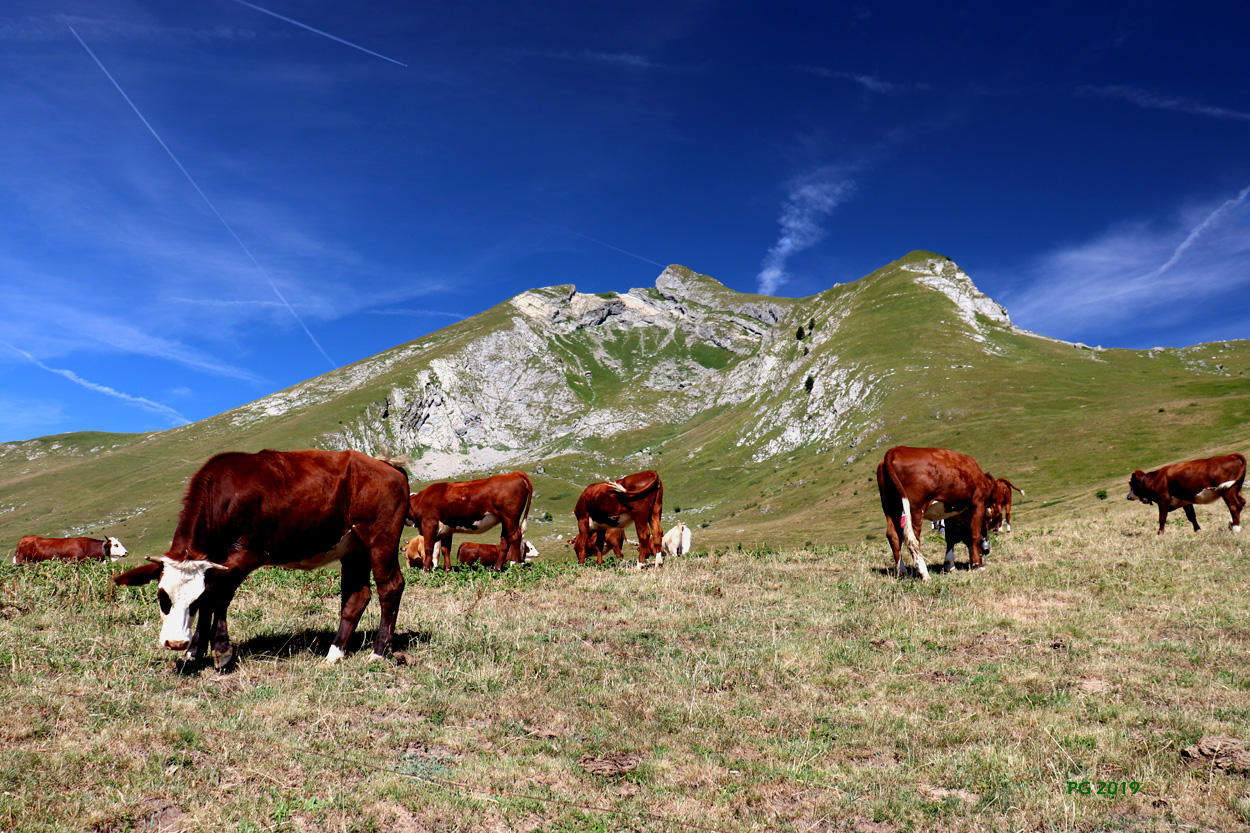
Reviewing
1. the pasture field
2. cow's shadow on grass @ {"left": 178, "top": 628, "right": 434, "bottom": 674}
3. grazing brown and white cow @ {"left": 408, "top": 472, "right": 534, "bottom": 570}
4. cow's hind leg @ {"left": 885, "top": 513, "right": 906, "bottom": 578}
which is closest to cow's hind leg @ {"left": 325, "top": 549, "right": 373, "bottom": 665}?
cow's shadow on grass @ {"left": 178, "top": 628, "right": 434, "bottom": 674}

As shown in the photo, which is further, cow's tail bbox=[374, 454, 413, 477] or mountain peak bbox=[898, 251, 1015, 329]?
mountain peak bbox=[898, 251, 1015, 329]

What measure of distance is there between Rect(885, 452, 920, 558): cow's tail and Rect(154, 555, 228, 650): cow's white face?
47.0 ft

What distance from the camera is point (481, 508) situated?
19922 millimetres

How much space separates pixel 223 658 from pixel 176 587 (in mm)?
1244

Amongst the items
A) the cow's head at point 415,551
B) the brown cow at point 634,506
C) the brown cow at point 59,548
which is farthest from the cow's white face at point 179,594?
the brown cow at point 59,548

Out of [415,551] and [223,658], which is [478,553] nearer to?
[415,551]

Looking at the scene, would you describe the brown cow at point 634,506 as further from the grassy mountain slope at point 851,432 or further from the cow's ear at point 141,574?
the cow's ear at point 141,574

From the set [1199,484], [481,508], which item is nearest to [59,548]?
[481,508]

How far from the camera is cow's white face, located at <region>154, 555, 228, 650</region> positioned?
7742 millimetres

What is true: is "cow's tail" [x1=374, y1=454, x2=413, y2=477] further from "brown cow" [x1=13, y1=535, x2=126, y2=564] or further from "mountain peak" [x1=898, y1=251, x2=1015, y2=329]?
"mountain peak" [x1=898, y1=251, x2=1015, y2=329]

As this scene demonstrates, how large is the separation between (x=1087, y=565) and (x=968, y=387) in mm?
71550

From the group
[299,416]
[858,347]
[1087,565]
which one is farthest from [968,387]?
[299,416]

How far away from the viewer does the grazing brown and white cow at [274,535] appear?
788 cm

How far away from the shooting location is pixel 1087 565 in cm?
1641
